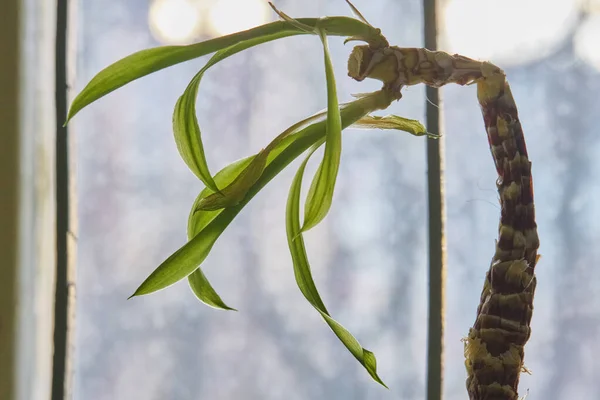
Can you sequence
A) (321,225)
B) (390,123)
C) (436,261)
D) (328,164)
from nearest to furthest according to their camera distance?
(328,164)
(390,123)
(436,261)
(321,225)

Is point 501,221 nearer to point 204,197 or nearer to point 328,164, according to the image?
point 328,164

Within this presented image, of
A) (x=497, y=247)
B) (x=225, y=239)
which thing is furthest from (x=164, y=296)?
(x=497, y=247)

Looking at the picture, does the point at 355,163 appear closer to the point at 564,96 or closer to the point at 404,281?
the point at 404,281

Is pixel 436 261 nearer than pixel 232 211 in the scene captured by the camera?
No

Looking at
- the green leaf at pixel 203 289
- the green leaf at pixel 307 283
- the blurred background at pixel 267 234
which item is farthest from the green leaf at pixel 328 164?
the blurred background at pixel 267 234

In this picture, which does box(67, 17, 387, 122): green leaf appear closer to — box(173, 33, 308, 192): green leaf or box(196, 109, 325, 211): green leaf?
box(173, 33, 308, 192): green leaf

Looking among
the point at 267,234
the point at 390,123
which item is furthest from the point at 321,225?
the point at 390,123

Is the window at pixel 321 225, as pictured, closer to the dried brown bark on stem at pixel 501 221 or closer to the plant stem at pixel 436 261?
the plant stem at pixel 436 261
